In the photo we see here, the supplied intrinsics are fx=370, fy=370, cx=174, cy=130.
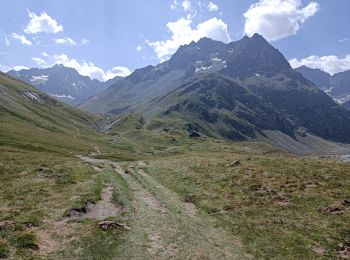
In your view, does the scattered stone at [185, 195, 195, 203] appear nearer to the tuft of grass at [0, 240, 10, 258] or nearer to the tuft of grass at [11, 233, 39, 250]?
the tuft of grass at [11, 233, 39, 250]

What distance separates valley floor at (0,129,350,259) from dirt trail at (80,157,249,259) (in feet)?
0.23

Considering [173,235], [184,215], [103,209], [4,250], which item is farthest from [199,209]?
[4,250]

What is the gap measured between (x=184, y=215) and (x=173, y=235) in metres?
5.78

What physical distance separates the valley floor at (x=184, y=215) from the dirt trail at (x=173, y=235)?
0.07m

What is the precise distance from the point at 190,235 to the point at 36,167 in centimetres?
3795

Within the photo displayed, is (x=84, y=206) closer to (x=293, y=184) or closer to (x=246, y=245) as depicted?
(x=246, y=245)

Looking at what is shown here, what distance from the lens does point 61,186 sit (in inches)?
1743

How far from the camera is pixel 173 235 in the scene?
27.0 m

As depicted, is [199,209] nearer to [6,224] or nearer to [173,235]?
[173,235]

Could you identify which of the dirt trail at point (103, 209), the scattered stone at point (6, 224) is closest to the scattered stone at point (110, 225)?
the dirt trail at point (103, 209)

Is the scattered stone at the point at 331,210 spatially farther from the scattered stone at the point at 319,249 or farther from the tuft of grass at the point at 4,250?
the tuft of grass at the point at 4,250

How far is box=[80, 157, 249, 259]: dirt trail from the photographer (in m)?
23.4

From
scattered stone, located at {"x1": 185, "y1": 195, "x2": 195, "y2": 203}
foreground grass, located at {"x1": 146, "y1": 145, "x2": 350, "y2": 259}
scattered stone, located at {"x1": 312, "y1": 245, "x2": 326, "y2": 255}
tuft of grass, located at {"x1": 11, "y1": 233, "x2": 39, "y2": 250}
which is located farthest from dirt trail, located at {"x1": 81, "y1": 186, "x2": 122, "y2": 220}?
scattered stone, located at {"x1": 312, "y1": 245, "x2": 326, "y2": 255}

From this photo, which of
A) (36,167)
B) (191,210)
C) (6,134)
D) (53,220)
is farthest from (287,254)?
(6,134)
